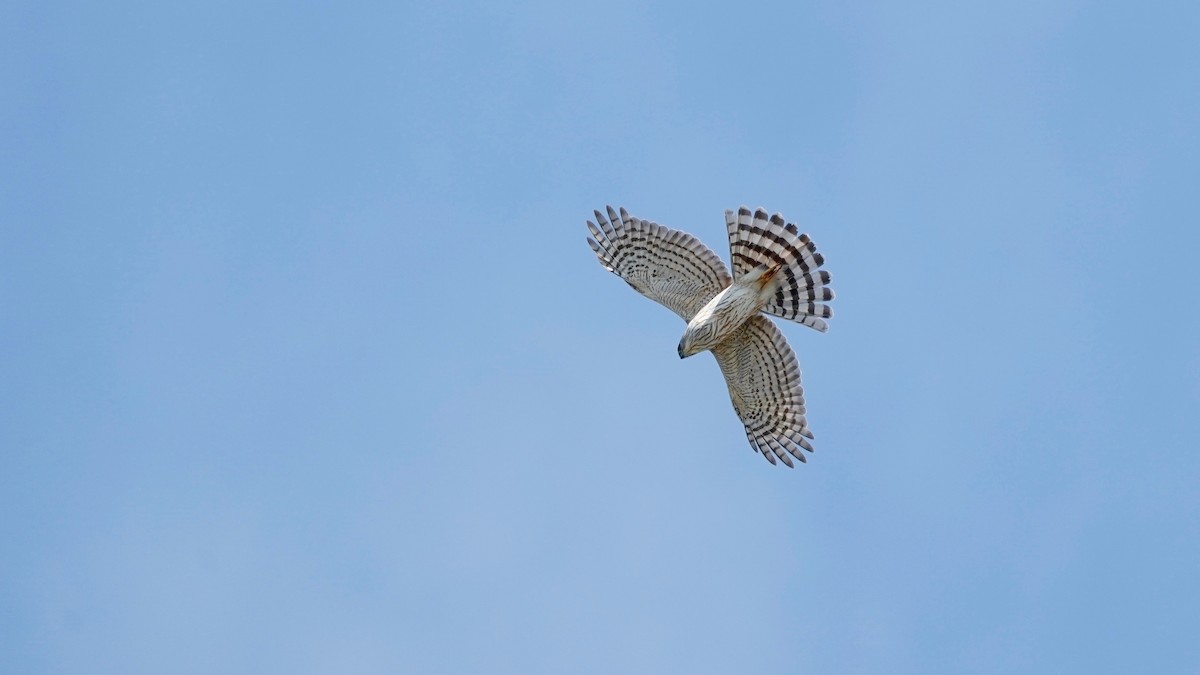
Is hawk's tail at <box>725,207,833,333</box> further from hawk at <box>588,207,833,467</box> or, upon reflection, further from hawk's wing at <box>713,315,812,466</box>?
hawk's wing at <box>713,315,812,466</box>

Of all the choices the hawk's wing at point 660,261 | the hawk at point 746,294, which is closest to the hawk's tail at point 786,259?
the hawk at point 746,294

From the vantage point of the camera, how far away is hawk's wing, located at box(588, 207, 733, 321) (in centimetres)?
2612

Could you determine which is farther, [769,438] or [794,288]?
[769,438]

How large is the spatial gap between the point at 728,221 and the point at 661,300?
2093 mm

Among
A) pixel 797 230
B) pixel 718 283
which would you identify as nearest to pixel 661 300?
pixel 718 283

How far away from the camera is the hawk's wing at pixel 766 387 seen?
1040 inches

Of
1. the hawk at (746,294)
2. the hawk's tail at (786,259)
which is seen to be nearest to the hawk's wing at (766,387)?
the hawk at (746,294)

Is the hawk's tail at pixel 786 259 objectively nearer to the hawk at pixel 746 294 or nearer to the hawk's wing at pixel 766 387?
the hawk at pixel 746 294

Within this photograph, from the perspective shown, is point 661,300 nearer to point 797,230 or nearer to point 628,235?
point 628,235

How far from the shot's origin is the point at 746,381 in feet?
88.6

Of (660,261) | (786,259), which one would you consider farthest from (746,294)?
(660,261)

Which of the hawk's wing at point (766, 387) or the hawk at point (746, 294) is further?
the hawk's wing at point (766, 387)

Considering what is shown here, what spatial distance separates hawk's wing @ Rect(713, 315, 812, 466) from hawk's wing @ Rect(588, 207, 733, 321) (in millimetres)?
783

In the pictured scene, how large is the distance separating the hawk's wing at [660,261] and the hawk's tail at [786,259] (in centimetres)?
91
